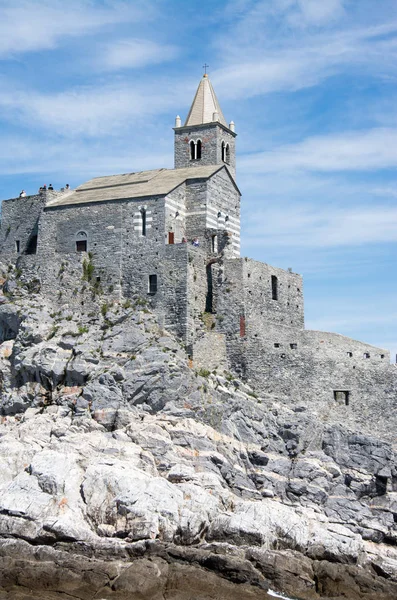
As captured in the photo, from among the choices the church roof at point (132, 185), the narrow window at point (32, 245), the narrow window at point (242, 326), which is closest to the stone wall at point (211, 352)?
the narrow window at point (242, 326)

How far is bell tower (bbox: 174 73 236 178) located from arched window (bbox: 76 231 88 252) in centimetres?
877

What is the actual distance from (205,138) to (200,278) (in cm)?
1134

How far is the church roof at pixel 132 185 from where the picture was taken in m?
70.3

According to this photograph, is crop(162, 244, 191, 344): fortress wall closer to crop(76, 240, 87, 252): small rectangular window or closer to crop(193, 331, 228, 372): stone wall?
crop(193, 331, 228, 372): stone wall

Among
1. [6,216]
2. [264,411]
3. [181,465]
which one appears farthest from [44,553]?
[6,216]

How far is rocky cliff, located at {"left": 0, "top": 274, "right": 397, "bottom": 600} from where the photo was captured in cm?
4844

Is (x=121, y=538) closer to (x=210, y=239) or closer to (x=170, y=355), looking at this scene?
(x=170, y=355)

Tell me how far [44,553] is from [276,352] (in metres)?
24.0

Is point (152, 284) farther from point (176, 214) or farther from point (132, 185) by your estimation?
point (132, 185)

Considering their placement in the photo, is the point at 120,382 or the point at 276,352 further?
the point at 276,352

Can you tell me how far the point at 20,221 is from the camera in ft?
244

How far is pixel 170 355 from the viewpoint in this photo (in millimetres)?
63938

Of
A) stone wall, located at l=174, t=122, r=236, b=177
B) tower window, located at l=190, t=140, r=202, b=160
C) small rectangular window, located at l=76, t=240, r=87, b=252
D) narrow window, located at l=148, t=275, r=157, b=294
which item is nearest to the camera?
narrow window, located at l=148, t=275, r=157, b=294

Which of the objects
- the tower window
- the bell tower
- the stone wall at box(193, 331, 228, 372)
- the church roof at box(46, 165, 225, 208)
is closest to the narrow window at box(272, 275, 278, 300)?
the stone wall at box(193, 331, 228, 372)
